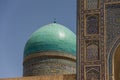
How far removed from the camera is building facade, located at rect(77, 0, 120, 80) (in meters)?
11.7

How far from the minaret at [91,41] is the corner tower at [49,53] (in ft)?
9.53

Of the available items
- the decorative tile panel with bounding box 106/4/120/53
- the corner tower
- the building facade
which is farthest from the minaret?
the corner tower

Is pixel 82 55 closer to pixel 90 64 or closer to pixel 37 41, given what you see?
pixel 90 64

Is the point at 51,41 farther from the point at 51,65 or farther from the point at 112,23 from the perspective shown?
the point at 112,23

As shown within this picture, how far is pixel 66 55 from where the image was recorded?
49.4 ft

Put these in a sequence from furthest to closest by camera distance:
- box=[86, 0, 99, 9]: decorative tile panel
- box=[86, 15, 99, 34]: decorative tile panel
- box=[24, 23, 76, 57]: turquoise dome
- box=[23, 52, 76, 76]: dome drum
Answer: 1. box=[24, 23, 76, 57]: turquoise dome
2. box=[23, 52, 76, 76]: dome drum
3. box=[86, 0, 99, 9]: decorative tile panel
4. box=[86, 15, 99, 34]: decorative tile panel

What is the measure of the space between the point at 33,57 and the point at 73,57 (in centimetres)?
113

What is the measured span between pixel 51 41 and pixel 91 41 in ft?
11.3

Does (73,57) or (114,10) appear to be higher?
(114,10)

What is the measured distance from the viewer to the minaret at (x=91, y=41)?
11.7 meters

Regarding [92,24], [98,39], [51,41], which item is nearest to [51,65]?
[51,41]

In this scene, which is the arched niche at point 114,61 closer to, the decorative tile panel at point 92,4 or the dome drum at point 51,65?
the decorative tile panel at point 92,4

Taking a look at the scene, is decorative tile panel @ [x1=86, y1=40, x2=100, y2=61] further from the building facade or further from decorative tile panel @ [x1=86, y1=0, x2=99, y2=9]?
decorative tile panel @ [x1=86, y1=0, x2=99, y2=9]

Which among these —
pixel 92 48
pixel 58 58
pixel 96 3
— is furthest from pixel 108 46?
pixel 58 58
